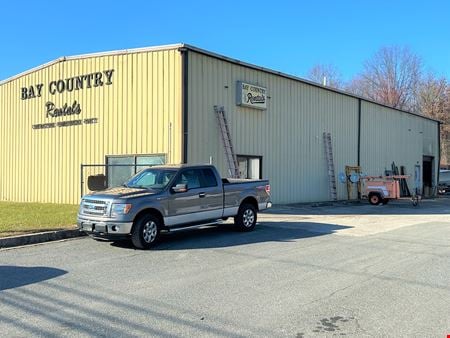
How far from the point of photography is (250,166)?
22062 mm

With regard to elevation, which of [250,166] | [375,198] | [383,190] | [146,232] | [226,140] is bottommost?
[375,198]

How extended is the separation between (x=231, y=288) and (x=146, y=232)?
397cm

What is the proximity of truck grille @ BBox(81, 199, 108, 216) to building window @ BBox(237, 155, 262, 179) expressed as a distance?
10727 mm

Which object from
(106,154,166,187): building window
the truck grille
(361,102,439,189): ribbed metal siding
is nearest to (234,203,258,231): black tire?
the truck grille

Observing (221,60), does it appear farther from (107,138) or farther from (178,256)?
(178,256)

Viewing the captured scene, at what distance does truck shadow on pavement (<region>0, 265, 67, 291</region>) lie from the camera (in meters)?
7.55

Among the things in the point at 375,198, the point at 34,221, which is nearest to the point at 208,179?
the point at 34,221

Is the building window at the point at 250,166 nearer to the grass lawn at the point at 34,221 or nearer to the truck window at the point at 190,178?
the grass lawn at the point at 34,221

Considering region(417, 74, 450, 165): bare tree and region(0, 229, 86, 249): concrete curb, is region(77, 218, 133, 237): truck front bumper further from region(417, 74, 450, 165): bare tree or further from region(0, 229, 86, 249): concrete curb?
region(417, 74, 450, 165): bare tree

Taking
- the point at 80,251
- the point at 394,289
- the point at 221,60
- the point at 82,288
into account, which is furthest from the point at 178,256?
the point at 221,60

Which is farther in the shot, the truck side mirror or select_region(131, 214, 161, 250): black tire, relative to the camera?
the truck side mirror

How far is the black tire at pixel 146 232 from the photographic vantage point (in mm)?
10516

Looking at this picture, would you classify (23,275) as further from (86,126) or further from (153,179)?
(86,126)

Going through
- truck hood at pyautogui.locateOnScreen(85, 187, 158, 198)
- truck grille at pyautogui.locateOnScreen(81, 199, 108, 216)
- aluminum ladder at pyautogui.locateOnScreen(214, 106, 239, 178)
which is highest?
aluminum ladder at pyautogui.locateOnScreen(214, 106, 239, 178)
